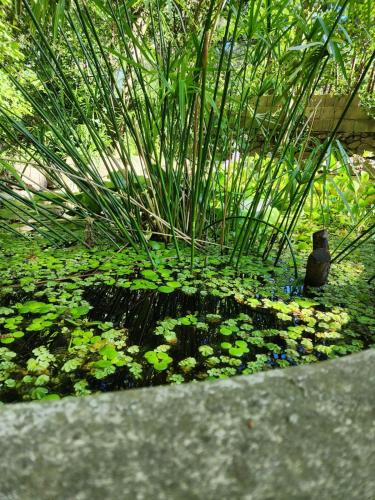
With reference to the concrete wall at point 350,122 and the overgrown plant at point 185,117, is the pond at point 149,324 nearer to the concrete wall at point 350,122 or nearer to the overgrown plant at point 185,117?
the overgrown plant at point 185,117

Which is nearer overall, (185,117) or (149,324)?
(149,324)

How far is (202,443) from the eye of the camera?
243 millimetres

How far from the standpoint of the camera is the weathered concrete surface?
0.74ft

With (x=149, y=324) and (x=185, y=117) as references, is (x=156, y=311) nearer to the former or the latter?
(x=149, y=324)

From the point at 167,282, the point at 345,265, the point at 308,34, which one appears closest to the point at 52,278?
the point at 167,282

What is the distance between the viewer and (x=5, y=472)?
22 centimetres

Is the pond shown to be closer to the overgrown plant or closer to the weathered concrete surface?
the overgrown plant

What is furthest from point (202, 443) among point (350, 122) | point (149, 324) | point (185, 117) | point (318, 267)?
point (350, 122)

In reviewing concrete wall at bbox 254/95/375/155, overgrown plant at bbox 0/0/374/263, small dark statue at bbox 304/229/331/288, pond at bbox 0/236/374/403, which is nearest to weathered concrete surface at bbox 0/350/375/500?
pond at bbox 0/236/374/403

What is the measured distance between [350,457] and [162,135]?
1.38m

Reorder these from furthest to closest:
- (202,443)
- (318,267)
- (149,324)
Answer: (318,267) → (149,324) → (202,443)

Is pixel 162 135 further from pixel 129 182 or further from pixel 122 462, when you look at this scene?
pixel 122 462

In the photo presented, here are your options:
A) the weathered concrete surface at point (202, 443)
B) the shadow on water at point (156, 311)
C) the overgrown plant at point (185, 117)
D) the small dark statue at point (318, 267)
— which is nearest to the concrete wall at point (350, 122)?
the overgrown plant at point (185, 117)

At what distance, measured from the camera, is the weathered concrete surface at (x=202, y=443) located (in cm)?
23
